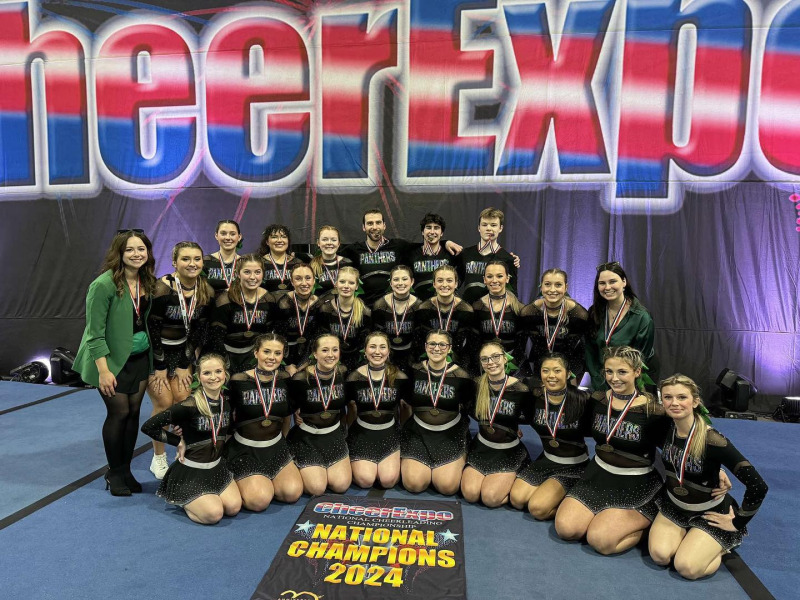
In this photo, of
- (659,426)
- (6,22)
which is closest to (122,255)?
(659,426)

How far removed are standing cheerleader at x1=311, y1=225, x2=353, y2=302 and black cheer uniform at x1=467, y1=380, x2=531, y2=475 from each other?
4.97 feet

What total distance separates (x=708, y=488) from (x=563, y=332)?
134 cm

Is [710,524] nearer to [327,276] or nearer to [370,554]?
[370,554]

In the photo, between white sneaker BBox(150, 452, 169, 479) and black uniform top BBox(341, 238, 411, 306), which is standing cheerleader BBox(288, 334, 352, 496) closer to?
white sneaker BBox(150, 452, 169, 479)

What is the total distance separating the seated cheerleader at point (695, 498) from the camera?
2.36 metres

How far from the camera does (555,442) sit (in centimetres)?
300

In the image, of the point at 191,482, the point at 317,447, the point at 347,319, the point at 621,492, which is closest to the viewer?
the point at 621,492

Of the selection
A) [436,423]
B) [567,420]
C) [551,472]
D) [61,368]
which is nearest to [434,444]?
[436,423]

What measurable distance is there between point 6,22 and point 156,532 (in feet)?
21.5

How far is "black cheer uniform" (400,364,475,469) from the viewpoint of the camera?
329 centimetres

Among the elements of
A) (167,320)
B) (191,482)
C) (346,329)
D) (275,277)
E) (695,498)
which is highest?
(275,277)

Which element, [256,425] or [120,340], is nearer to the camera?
[120,340]

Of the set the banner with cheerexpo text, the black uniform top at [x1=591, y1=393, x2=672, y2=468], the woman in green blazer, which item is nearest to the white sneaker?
the woman in green blazer

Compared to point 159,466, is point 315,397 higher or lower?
higher
